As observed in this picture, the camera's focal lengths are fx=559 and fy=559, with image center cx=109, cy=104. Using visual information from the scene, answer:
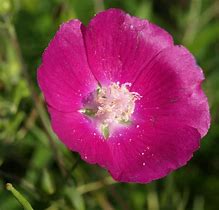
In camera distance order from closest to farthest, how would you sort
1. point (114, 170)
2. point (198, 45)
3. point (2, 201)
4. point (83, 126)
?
1. point (114, 170)
2. point (83, 126)
3. point (2, 201)
4. point (198, 45)

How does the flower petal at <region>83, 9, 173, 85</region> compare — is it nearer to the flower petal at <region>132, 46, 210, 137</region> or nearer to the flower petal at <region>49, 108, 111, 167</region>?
the flower petal at <region>132, 46, 210, 137</region>

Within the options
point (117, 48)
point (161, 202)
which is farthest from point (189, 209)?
point (117, 48)

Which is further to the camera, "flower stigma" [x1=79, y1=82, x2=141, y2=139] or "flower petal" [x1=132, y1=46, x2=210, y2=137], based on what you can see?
"flower stigma" [x1=79, y1=82, x2=141, y2=139]

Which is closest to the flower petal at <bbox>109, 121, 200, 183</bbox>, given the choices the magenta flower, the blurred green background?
the magenta flower

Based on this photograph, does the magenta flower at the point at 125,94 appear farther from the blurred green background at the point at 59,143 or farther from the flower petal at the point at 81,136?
the blurred green background at the point at 59,143

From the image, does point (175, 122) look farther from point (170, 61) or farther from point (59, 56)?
point (59, 56)

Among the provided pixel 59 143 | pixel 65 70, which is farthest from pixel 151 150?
pixel 59 143

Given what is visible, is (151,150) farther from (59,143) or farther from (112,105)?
(59,143)
